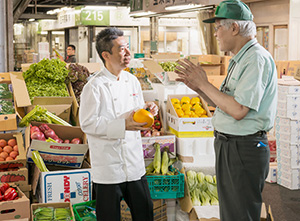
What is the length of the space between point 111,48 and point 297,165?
3802 mm

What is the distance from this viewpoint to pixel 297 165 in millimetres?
5617

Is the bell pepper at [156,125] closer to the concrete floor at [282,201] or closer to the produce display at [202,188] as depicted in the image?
the produce display at [202,188]

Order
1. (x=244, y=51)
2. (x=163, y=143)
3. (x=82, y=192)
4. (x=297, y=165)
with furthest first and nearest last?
1. (x=297, y=165)
2. (x=163, y=143)
3. (x=82, y=192)
4. (x=244, y=51)

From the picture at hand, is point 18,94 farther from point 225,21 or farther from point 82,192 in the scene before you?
point 225,21

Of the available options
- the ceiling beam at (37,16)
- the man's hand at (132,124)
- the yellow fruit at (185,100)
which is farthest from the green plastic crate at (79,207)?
the ceiling beam at (37,16)

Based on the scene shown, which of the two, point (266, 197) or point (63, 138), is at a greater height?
point (63, 138)

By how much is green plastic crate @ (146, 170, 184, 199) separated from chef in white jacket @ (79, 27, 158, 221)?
1070 mm

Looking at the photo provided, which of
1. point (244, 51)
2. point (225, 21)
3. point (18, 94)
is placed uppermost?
point (225, 21)

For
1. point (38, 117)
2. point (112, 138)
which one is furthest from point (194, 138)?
point (112, 138)

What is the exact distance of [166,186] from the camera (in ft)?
13.0

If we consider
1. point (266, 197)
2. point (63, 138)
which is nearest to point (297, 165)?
point (266, 197)

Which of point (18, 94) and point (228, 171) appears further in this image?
point (18, 94)

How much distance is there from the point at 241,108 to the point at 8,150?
2665 mm

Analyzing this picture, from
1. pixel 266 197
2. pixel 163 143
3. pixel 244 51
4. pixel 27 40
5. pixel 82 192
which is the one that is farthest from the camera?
pixel 27 40
